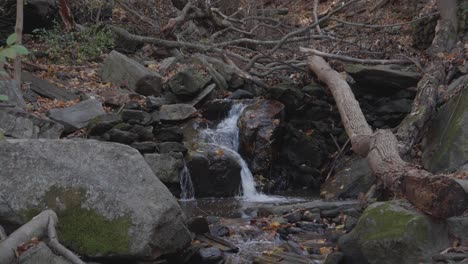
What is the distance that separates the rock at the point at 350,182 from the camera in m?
9.13

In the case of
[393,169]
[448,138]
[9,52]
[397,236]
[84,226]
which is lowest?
[84,226]

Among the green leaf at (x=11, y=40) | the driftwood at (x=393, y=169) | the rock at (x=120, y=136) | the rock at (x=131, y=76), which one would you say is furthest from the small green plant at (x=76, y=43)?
the green leaf at (x=11, y=40)

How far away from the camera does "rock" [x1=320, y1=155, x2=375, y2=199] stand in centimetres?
913

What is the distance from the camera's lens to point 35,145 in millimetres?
5203

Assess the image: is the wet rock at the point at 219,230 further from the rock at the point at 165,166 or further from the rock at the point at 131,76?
the rock at the point at 131,76

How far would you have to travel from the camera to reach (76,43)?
13211mm

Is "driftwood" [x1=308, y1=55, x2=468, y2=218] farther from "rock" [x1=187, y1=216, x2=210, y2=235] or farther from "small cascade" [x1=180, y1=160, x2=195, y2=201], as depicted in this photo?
"small cascade" [x1=180, y1=160, x2=195, y2=201]

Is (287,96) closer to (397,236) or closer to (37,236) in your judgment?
(397,236)

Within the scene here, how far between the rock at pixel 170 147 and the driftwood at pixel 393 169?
2.94 metres

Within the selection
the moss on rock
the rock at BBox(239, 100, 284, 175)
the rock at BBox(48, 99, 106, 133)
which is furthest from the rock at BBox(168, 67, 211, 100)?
the moss on rock

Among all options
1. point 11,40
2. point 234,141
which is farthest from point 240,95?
point 11,40

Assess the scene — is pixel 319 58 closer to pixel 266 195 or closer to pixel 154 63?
pixel 266 195

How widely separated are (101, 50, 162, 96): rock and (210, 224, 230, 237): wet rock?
531cm

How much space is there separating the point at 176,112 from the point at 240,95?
1.94 m
